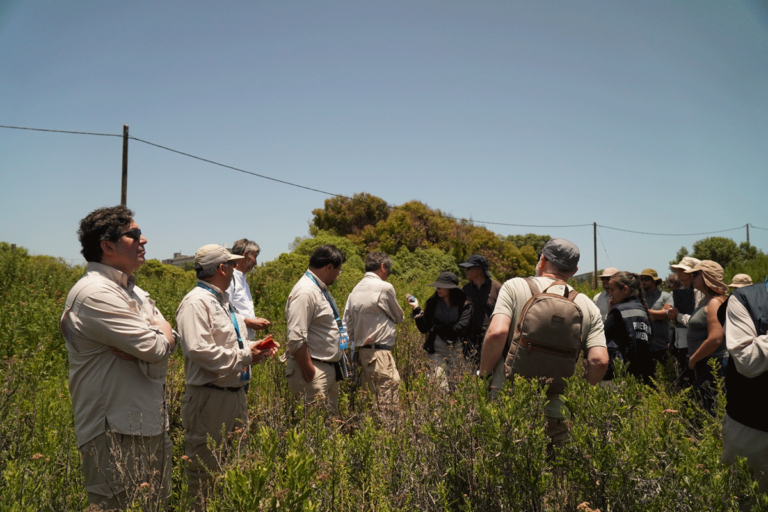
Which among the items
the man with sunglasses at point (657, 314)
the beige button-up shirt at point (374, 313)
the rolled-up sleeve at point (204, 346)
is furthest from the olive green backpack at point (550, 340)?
the man with sunglasses at point (657, 314)

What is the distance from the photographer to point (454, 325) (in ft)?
18.3

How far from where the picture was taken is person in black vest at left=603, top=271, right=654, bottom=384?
184 inches

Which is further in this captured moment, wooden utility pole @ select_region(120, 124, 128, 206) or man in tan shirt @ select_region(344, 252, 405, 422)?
wooden utility pole @ select_region(120, 124, 128, 206)

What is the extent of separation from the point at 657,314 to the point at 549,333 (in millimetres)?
4334

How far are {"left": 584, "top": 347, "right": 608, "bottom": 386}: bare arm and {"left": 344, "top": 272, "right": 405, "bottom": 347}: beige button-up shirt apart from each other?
2.46 meters

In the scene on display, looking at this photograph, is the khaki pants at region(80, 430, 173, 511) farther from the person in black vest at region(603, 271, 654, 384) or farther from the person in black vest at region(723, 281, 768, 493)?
the person in black vest at region(603, 271, 654, 384)

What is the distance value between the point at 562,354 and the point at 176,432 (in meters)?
3.21

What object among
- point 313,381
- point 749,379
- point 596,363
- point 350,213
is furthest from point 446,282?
point 350,213

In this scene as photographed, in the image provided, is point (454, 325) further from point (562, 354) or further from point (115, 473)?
point (115, 473)

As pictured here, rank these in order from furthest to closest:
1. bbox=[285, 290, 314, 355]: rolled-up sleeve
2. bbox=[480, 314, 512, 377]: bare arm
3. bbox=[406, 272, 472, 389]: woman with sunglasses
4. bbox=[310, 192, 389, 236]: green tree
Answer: bbox=[310, 192, 389, 236]: green tree < bbox=[406, 272, 472, 389]: woman with sunglasses < bbox=[285, 290, 314, 355]: rolled-up sleeve < bbox=[480, 314, 512, 377]: bare arm

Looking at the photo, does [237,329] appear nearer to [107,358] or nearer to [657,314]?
[107,358]

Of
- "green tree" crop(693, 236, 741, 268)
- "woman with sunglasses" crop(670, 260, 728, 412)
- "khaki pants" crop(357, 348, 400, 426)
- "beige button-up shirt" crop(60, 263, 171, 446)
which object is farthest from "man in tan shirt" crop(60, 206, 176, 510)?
"green tree" crop(693, 236, 741, 268)

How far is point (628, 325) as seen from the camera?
4.67 meters

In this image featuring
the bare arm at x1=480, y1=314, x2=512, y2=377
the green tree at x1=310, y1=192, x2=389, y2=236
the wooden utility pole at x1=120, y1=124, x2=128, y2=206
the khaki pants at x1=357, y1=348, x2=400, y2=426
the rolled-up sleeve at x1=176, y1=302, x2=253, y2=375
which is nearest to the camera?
the bare arm at x1=480, y1=314, x2=512, y2=377
